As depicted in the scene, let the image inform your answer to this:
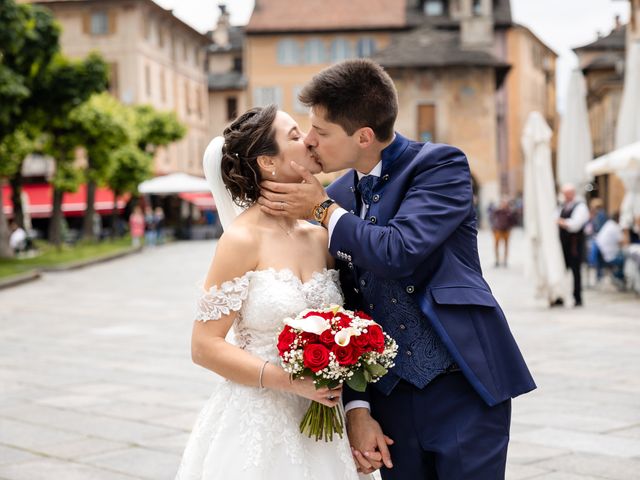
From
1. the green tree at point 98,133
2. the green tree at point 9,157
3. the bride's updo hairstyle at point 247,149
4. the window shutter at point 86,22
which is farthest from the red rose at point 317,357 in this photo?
the window shutter at point 86,22

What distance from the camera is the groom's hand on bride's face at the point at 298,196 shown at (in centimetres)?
323

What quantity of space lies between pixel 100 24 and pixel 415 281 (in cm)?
5784

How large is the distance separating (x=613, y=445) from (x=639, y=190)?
1178cm

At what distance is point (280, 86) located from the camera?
218 ft

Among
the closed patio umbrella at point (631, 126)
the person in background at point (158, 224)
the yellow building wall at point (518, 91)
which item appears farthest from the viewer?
the yellow building wall at point (518, 91)

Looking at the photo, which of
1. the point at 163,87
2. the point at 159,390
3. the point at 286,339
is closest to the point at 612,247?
the point at 159,390

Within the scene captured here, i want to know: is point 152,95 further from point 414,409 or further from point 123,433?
point 414,409

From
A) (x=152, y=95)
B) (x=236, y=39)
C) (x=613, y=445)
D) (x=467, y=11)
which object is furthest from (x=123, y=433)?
(x=236, y=39)

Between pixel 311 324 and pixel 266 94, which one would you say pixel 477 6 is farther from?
pixel 311 324

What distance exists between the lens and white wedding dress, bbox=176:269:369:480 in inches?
132

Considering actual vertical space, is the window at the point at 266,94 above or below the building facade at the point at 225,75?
below

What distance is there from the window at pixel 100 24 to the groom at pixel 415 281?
57251mm

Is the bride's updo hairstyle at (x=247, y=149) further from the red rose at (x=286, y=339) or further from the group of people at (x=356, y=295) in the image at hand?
the red rose at (x=286, y=339)

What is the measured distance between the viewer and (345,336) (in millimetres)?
3008
